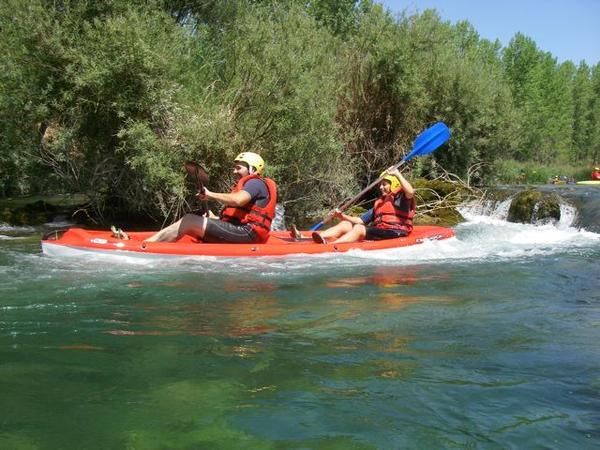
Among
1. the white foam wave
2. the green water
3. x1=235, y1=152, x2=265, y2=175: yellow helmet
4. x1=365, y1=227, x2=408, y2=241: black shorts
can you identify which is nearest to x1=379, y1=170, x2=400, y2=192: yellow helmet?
x1=365, y1=227, x2=408, y2=241: black shorts

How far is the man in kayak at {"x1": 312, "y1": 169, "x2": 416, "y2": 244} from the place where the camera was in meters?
8.35

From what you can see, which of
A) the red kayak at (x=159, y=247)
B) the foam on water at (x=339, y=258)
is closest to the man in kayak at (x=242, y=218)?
the red kayak at (x=159, y=247)

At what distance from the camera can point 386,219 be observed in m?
8.57

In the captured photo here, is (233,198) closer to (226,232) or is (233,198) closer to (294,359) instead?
(226,232)

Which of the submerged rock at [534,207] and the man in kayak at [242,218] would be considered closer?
the man in kayak at [242,218]

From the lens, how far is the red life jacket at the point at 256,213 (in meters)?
7.31

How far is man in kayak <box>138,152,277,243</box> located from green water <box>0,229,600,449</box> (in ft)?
3.57

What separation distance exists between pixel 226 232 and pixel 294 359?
3920 millimetres

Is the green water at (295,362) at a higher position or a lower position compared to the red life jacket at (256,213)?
lower

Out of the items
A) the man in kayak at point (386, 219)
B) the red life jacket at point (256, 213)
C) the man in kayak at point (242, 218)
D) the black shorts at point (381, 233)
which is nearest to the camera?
the man in kayak at point (242, 218)

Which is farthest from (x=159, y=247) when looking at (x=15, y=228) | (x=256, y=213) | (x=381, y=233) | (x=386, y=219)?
(x=15, y=228)

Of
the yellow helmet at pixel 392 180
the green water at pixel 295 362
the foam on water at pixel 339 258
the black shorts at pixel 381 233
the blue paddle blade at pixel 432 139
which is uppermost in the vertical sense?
the blue paddle blade at pixel 432 139

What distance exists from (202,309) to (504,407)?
262cm

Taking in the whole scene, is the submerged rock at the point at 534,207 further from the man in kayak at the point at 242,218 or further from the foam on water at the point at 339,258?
the man in kayak at the point at 242,218
